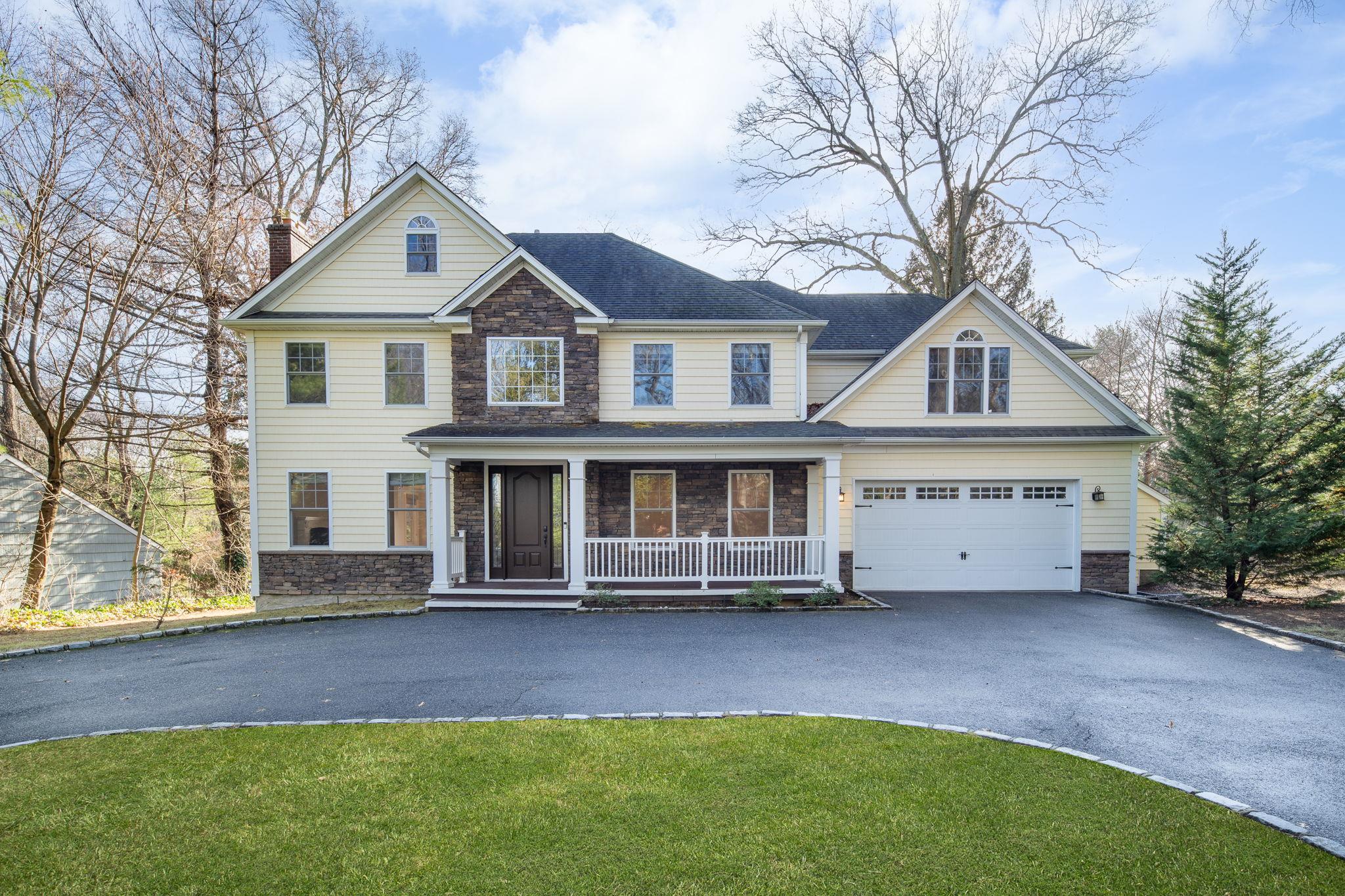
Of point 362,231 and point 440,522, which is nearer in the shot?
point 440,522

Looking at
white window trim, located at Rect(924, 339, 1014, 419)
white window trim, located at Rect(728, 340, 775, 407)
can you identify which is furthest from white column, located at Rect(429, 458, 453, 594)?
white window trim, located at Rect(924, 339, 1014, 419)

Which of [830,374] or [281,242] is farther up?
[281,242]

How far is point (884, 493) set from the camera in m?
13.1

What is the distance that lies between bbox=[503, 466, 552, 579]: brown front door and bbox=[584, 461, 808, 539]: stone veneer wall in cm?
114

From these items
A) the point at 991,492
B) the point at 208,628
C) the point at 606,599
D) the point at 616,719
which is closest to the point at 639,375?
the point at 606,599

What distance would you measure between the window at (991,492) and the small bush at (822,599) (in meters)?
4.11

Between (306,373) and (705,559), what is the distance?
9.29 metres

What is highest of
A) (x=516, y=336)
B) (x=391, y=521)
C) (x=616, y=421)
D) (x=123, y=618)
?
(x=516, y=336)

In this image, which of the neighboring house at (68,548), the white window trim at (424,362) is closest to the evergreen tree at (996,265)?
the white window trim at (424,362)

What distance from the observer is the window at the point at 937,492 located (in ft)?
43.0

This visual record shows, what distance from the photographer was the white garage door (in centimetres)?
1303

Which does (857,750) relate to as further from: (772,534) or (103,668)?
(103,668)

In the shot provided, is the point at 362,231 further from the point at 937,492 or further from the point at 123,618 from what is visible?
the point at 937,492

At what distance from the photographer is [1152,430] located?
12.7 meters
